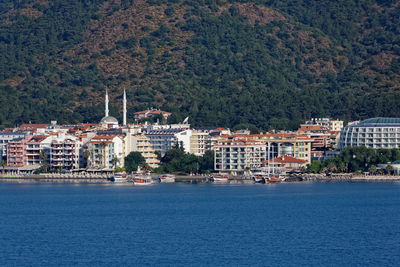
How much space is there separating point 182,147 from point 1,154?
78.6 feet

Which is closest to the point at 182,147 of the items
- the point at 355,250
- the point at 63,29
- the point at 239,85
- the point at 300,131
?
the point at 300,131

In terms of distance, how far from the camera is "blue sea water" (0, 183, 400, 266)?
159 ft

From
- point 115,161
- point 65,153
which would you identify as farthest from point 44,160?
point 115,161

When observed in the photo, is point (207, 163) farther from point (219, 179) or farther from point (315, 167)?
point (315, 167)

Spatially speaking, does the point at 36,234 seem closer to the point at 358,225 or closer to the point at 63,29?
the point at 358,225

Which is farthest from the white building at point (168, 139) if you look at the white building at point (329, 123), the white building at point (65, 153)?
the white building at point (329, 123)

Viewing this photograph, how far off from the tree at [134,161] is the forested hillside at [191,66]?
31729 mm

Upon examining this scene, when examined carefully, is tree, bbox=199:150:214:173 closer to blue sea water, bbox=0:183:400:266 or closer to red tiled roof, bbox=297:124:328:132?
red tiled roof, bbox=297:124:328:132

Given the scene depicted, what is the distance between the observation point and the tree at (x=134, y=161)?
376 ft

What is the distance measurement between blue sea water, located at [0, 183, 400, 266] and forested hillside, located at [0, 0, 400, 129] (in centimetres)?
6303

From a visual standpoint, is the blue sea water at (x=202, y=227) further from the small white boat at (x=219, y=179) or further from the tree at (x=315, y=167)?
the tree at (x=315, y=167)

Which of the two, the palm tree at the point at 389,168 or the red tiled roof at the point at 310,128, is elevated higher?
the red tiled roof at the point at 310,128

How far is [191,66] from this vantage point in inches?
7160

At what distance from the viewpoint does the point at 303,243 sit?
172 feet
